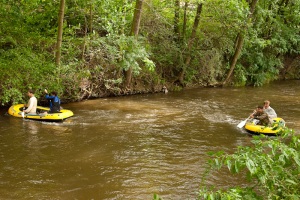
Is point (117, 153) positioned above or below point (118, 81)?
below

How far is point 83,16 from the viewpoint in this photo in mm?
15117

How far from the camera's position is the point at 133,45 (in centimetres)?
1384

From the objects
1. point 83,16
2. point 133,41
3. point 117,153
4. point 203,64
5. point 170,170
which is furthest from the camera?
point 203,64

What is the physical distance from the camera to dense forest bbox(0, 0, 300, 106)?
12.8m

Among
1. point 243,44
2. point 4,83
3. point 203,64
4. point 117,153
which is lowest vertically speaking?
point 117,153

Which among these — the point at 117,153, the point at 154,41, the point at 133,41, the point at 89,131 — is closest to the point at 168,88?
the point at 154,41

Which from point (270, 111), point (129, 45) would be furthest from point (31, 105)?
point (270, 111)

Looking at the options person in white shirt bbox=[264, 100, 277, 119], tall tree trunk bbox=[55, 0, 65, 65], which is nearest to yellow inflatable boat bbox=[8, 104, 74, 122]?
tall tree trunk bbox=[55, 0, 65, 65]

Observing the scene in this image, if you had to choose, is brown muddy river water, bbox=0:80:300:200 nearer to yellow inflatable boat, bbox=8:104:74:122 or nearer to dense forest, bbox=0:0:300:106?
yellow inflatable boat, bbox=8:104:74:122

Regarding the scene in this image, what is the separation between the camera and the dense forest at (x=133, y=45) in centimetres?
1277

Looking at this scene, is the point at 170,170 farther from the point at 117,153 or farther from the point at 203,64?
the point at 203,64

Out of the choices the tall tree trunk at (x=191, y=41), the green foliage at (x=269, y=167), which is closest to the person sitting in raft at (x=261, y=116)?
the green foliage at (x=269, y=167)

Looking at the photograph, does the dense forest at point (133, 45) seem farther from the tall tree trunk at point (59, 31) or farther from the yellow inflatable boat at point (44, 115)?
the yellow inflatable boat at point (44, 115)

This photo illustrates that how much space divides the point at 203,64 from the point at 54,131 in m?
12.1
